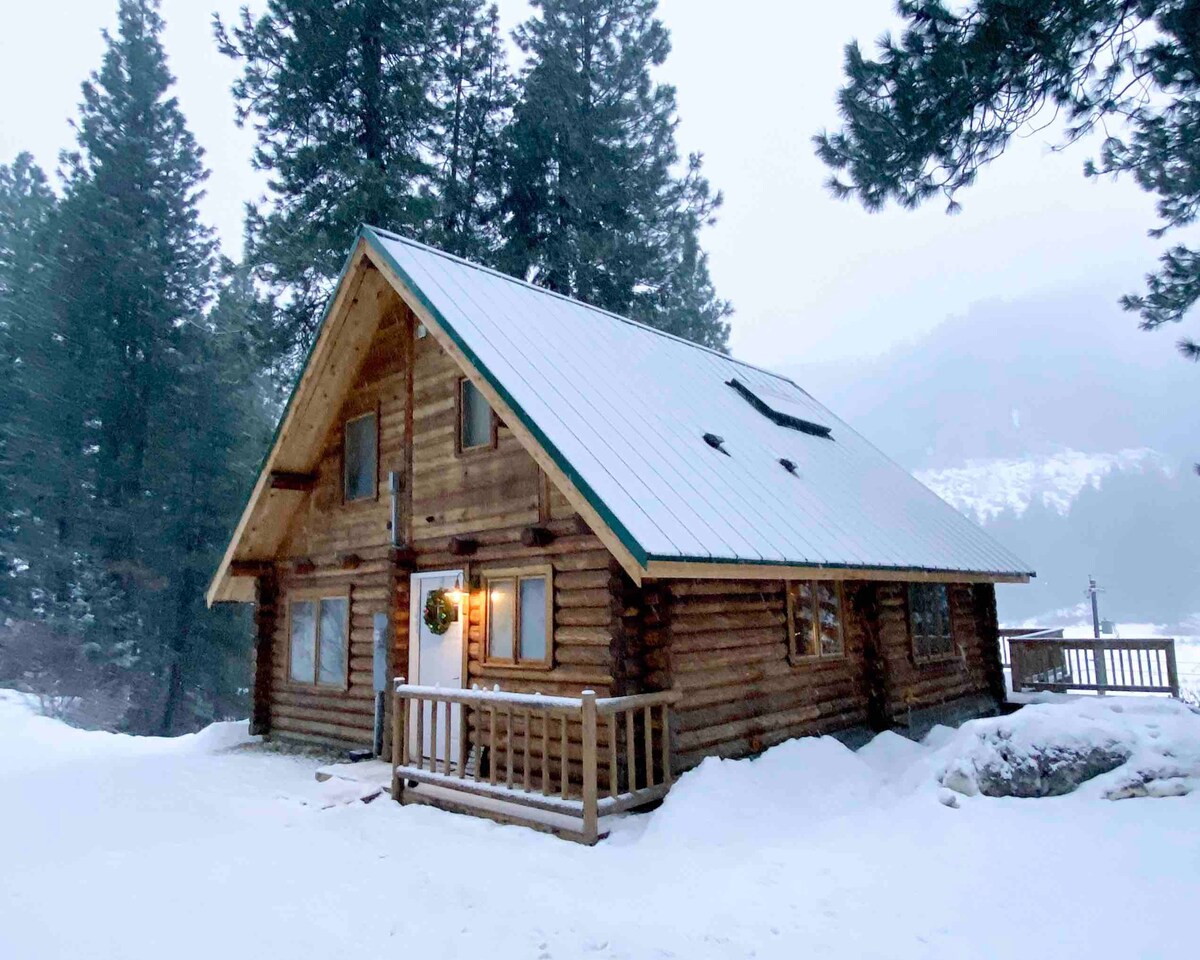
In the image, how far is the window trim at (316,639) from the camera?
12.3 m

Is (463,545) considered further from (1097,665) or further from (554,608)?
(1097,665)

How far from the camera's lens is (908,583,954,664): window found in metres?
12.9

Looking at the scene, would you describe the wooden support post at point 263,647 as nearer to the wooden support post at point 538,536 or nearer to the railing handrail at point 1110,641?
the wooden support post at point 538,536

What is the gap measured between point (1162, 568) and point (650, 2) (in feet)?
336

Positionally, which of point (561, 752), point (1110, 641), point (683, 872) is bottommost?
point (683, 872)

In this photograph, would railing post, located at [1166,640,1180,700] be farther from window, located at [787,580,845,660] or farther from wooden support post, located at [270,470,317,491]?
wooden support post, located at [270,470,317,491]

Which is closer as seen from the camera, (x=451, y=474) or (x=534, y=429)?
(x=534, y=429)

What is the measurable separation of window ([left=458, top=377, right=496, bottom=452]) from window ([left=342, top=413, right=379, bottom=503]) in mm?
2042

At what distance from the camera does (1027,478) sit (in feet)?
501

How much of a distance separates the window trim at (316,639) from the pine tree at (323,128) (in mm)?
9642

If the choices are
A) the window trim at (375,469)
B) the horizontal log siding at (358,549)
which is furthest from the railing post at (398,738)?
the window trim at (375,469)

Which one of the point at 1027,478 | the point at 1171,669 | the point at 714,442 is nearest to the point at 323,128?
the point at 714,442

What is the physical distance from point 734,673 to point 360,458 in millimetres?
6691

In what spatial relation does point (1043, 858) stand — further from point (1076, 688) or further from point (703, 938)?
point (1076, 688)
